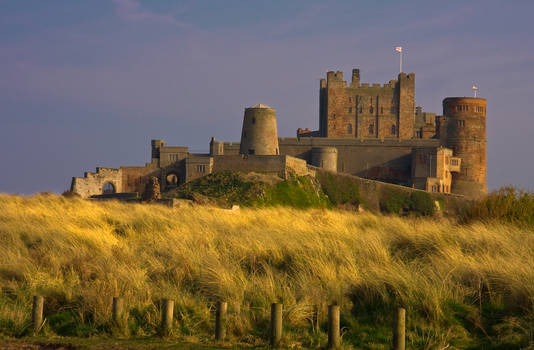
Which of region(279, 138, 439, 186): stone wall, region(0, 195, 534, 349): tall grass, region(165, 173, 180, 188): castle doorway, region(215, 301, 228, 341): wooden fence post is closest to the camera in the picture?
region(215, 301, 228, 341): wooden fence post

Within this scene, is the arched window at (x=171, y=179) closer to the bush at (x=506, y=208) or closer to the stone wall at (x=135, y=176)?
the stone wall at (x=135, y=176)

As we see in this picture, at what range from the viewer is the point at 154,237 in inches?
517

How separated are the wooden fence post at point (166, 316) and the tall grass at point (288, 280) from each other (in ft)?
0.64

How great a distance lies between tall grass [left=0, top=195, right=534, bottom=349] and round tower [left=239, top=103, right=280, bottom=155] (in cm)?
3740

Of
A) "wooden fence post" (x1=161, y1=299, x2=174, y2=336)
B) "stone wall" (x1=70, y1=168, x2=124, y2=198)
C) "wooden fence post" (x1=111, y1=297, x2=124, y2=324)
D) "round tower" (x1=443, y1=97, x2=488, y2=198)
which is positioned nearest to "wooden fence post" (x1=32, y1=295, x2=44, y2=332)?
"wooden fence post" (x1=111, y1=297, x2=124, y2=324)

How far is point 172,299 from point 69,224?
18.2 ft

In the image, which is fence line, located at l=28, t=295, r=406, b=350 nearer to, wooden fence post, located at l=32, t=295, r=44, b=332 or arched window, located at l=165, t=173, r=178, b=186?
wooden fence post, located at l=32, t=295, r=44, b=332

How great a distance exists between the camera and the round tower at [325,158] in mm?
56250

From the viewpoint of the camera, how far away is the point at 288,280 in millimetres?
10125

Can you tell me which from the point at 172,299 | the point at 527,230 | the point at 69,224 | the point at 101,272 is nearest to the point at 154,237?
the point at 69,224

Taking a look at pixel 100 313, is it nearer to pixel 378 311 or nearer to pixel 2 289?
pixel 2 289

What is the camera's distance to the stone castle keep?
5072cm

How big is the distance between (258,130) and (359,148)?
11.5 meters

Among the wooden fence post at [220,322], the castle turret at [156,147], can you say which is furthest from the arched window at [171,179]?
the wooden fence post at [220,322]
